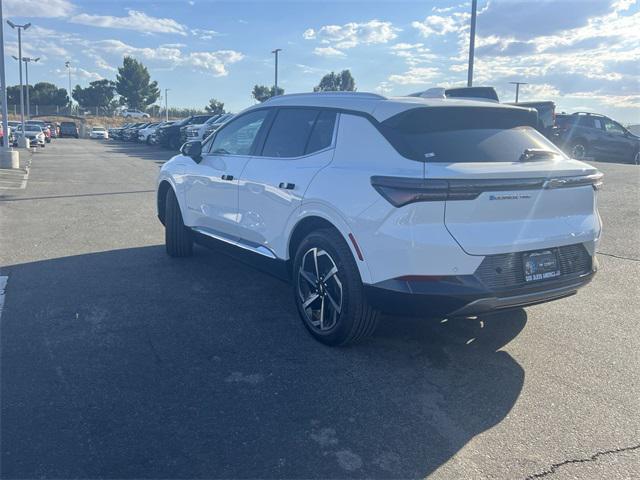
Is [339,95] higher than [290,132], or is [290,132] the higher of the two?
[339,95]

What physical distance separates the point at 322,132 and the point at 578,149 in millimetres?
20008

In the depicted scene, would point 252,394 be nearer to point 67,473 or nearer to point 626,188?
point 67,473

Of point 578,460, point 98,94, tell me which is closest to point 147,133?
point 578,460

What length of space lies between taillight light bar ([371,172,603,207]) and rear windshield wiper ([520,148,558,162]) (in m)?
0.28

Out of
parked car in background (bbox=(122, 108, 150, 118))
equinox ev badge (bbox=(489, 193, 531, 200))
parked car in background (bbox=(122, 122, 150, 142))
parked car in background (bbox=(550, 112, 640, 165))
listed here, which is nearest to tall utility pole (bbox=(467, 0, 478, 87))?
parked car in background (bbox=(550, 112, 640, 165))

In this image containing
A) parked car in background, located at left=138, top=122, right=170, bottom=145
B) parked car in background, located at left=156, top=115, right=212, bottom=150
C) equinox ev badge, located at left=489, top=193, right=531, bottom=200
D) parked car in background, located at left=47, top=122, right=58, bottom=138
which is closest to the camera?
equinox ev badge, located at left=489, top=193, right=531, bottom=200

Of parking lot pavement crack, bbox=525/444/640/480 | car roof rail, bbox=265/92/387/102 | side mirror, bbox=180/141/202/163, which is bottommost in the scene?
parking lot pavement crack, bbox=525/444/640/480

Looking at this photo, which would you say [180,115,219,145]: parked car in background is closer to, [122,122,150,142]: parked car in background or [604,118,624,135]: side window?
[122,122,150,142]: parked car in background

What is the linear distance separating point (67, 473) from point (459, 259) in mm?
2392

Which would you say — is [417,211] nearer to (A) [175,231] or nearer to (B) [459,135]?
(B) [459,135]

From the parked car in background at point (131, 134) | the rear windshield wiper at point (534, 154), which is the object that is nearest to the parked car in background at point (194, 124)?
the parked car in background at point (131, 134)

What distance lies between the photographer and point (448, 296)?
3.58 m

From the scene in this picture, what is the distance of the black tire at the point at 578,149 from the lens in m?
21.8

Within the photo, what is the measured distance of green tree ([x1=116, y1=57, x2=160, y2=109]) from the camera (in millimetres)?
96750
